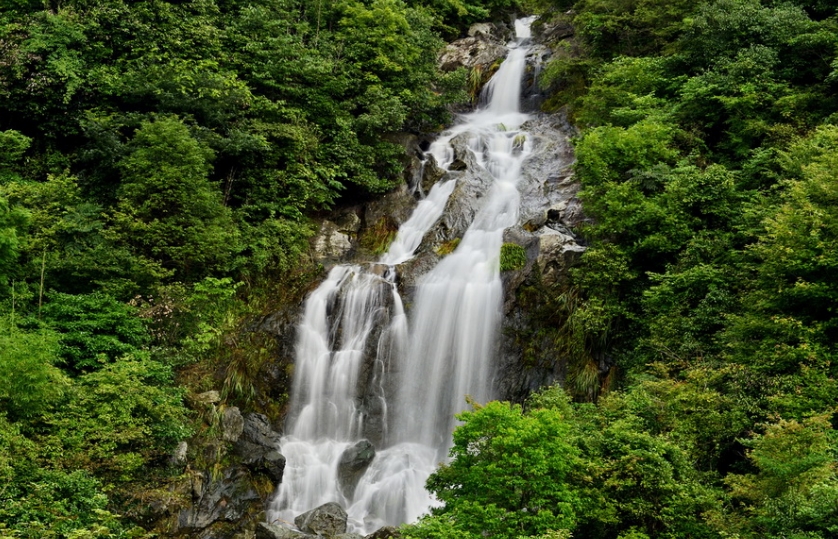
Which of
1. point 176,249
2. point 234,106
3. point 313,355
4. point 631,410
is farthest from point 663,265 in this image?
point 234,106

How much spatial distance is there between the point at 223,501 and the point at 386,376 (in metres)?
5.92

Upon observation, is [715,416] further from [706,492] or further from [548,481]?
[548,481]

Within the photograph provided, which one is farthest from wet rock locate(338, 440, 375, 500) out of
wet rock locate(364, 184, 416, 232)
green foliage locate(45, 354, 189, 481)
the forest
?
wet rock locate(364, 184, 416, 232)

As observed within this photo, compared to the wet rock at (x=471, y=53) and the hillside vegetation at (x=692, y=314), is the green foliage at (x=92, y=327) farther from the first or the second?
the wet rock at (x=471, y=53)

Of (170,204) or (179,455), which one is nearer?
(179,455)

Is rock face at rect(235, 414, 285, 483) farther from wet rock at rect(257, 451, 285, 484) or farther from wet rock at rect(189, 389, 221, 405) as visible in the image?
wet rock at rect(189, 389, 221, 405)

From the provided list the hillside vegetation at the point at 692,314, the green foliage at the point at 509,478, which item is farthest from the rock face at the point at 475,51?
the green foliage at the point at 509,478

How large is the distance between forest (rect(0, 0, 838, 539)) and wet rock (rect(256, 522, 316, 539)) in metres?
2.71

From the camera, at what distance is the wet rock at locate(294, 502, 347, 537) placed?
1417cm

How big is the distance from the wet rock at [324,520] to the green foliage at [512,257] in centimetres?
896

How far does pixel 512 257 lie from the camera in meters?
19.5

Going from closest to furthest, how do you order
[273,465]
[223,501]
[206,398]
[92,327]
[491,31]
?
[92,327]
[223,501]
[206,398]
[273,465]
[491,31]

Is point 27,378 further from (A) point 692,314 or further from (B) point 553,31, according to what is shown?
(B) point 553,31

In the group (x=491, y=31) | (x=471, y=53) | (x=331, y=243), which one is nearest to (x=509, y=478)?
(x=331, y=243)
